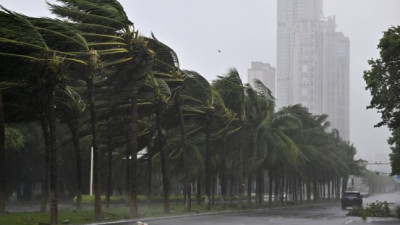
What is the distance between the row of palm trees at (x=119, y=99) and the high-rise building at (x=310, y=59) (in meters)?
47.5

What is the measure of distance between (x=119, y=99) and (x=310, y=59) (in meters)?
77.3

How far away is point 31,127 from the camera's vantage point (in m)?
52.3

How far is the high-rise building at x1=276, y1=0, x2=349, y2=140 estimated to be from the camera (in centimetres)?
10550

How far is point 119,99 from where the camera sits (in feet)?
106

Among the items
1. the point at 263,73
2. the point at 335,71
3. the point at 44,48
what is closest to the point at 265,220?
the point at 44,48

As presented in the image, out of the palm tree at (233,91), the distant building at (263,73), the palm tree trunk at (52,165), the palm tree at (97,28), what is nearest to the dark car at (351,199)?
the palm tree at (233,91)

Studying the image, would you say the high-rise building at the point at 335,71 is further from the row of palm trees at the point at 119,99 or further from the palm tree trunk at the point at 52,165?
the palm tree trunk at the point at 52,165

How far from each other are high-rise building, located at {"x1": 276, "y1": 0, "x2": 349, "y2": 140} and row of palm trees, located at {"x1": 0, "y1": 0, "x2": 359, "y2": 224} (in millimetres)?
47522

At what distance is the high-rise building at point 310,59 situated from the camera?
346ft

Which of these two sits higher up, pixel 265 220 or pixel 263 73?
pixel 263 73

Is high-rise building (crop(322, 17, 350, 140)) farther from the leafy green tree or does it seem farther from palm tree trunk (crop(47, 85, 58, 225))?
palm tree trunk (crop(47, 85, 58, 225))

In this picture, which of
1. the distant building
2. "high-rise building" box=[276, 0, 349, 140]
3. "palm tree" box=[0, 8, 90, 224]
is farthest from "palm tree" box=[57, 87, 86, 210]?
"high-rise building" box=[276, 0, 349, 140]

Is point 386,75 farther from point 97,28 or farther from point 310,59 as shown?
point 310,59

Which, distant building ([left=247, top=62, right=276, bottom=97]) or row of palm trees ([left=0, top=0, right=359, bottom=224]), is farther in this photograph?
distant building ([left=247, top=62, right=276, bottom=97])
